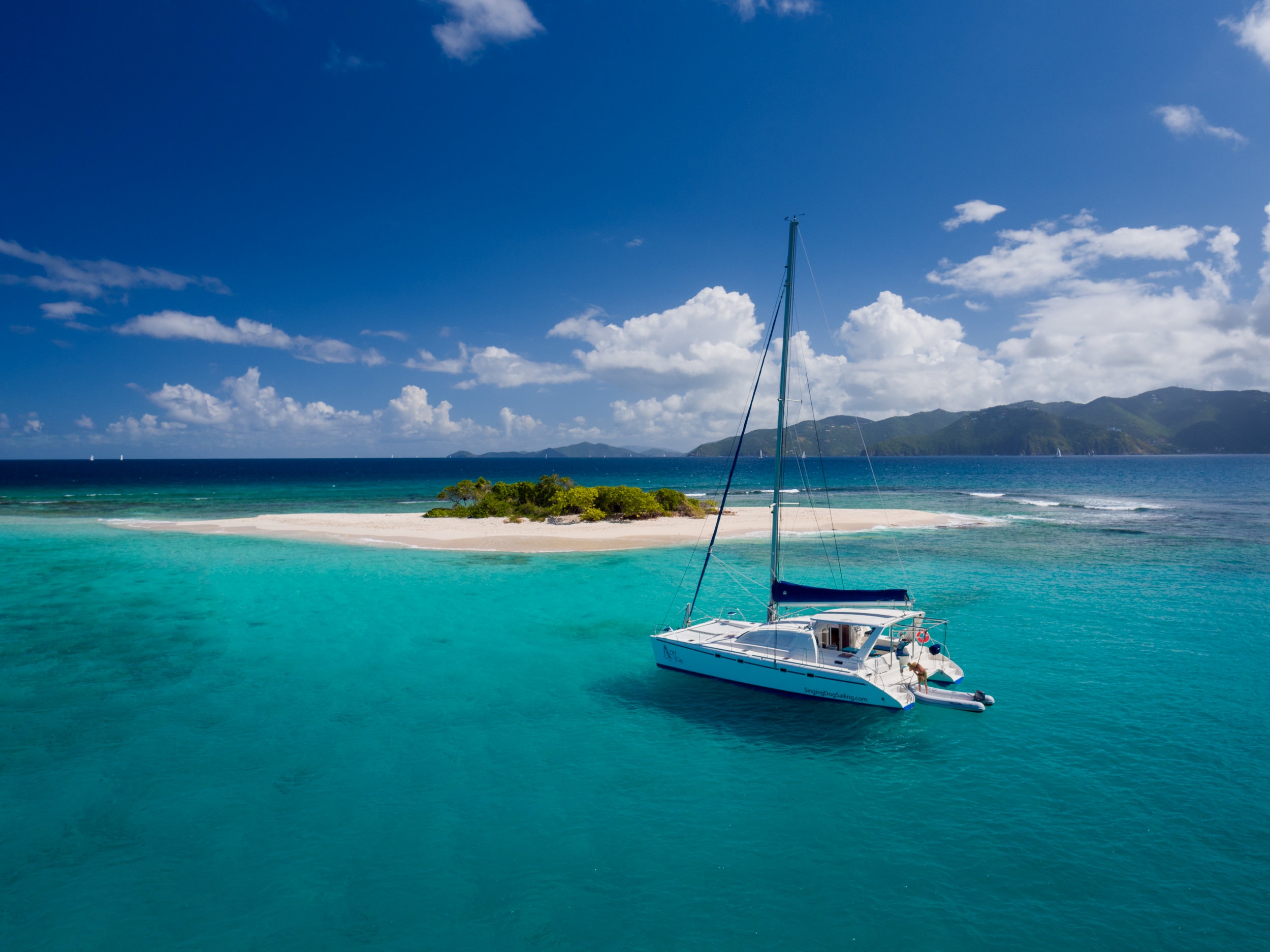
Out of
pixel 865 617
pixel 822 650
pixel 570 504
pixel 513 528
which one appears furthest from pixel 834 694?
pixel 570 504

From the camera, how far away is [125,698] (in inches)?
773

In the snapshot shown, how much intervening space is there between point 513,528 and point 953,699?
44316mm

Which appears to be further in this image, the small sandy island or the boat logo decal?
the small sandy island

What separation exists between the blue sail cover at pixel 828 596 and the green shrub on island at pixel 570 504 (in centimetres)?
4109

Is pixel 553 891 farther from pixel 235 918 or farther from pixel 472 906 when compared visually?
pixel 235 918

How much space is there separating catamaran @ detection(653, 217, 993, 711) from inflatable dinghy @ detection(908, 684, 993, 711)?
28 millimetres

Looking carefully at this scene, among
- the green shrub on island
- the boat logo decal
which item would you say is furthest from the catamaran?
the green shrub on island

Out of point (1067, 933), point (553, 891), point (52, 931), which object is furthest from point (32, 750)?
point (1067, 933)

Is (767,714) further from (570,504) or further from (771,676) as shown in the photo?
(570,504)

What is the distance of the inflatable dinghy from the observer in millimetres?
18422

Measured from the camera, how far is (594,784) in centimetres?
1504

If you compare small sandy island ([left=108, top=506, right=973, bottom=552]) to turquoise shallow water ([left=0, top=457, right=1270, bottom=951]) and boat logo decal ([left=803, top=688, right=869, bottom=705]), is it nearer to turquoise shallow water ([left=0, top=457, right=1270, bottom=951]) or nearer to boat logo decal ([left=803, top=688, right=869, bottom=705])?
turquoise shallow water ([left=0, top=457, right=1270, bottom=951])

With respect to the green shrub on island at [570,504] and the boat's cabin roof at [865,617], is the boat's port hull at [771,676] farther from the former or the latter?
the green shrub on island at [570,504]

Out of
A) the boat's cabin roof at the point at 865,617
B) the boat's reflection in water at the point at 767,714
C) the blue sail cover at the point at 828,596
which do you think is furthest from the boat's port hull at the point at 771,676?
the blue sail cover at the point at 828,596
